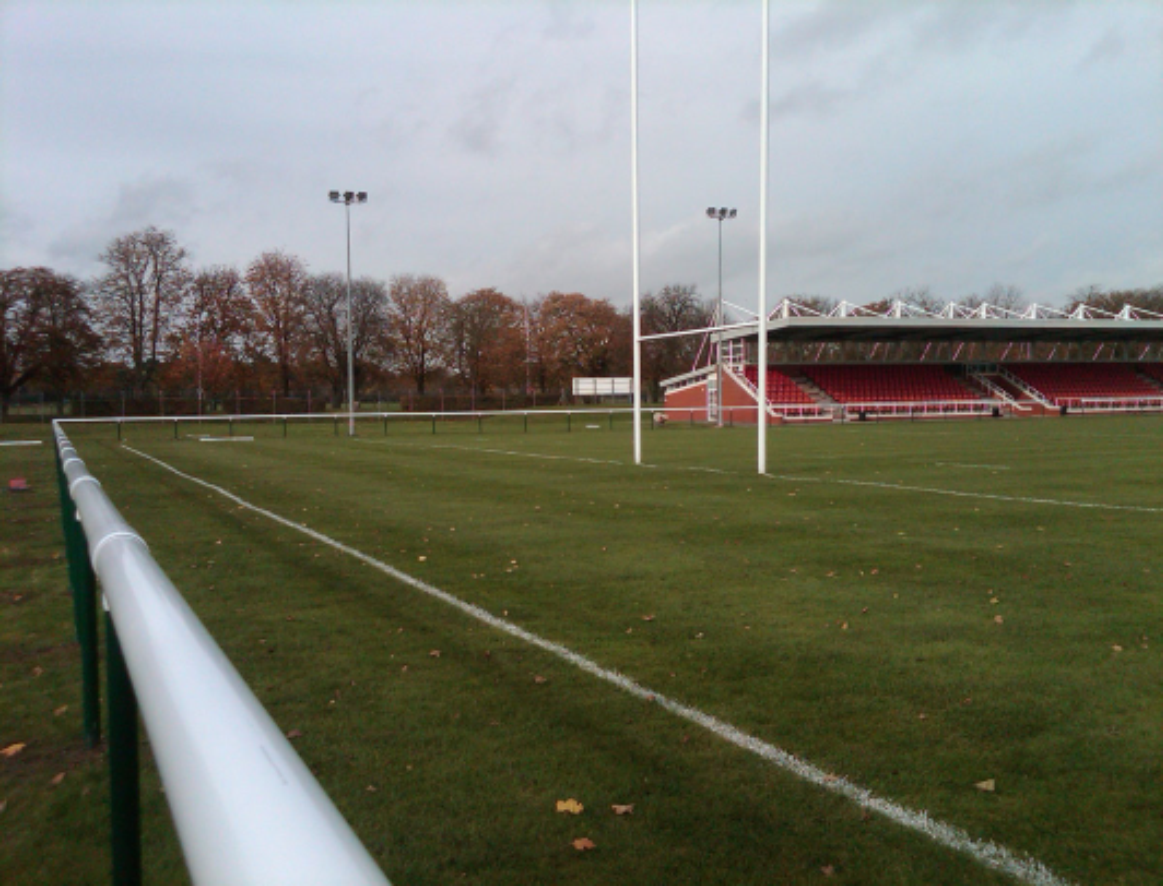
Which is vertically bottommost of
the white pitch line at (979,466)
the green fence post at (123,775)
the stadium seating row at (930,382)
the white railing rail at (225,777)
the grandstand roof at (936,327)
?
the white pitch line at (979,466)

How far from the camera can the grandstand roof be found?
41.8 m

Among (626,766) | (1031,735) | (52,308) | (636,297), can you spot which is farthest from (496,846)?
(52,308)

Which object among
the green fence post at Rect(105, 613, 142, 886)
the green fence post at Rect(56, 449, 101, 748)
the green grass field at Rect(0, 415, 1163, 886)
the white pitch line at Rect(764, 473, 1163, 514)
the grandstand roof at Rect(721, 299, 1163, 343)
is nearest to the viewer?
the green fence post at Rect(105, 613, 142, 886)

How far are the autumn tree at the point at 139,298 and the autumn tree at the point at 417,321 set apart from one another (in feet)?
45.8

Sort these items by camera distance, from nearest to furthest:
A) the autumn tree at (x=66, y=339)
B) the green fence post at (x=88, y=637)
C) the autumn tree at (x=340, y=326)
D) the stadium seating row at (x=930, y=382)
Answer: the green fence post at (x=88, y=637) < the stadium seating row at (x=930, y=382) < the autumn tree at (x=66, y=339) < the autumn tree at (x=340, y=326)

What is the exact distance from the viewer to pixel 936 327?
44719 mm

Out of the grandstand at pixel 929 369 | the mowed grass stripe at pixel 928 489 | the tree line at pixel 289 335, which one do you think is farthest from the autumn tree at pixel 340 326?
the mowed grass stripe at pixel 928 489

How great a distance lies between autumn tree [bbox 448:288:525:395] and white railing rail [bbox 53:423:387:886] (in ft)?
210

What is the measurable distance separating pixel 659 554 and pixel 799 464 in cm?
1099

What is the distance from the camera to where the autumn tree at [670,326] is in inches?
2899

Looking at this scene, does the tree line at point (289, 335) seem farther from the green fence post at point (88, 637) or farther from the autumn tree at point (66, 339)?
the green fence post at point (88, 637)

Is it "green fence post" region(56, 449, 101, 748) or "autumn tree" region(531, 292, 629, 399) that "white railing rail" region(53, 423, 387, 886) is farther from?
"autumn tree" region(531, 292, 629, 399)

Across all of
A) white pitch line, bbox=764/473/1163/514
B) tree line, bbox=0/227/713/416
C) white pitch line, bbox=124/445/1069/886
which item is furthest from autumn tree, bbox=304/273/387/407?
white pitch line, bbox=124/445/1069/886

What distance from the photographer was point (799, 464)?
18.9m
